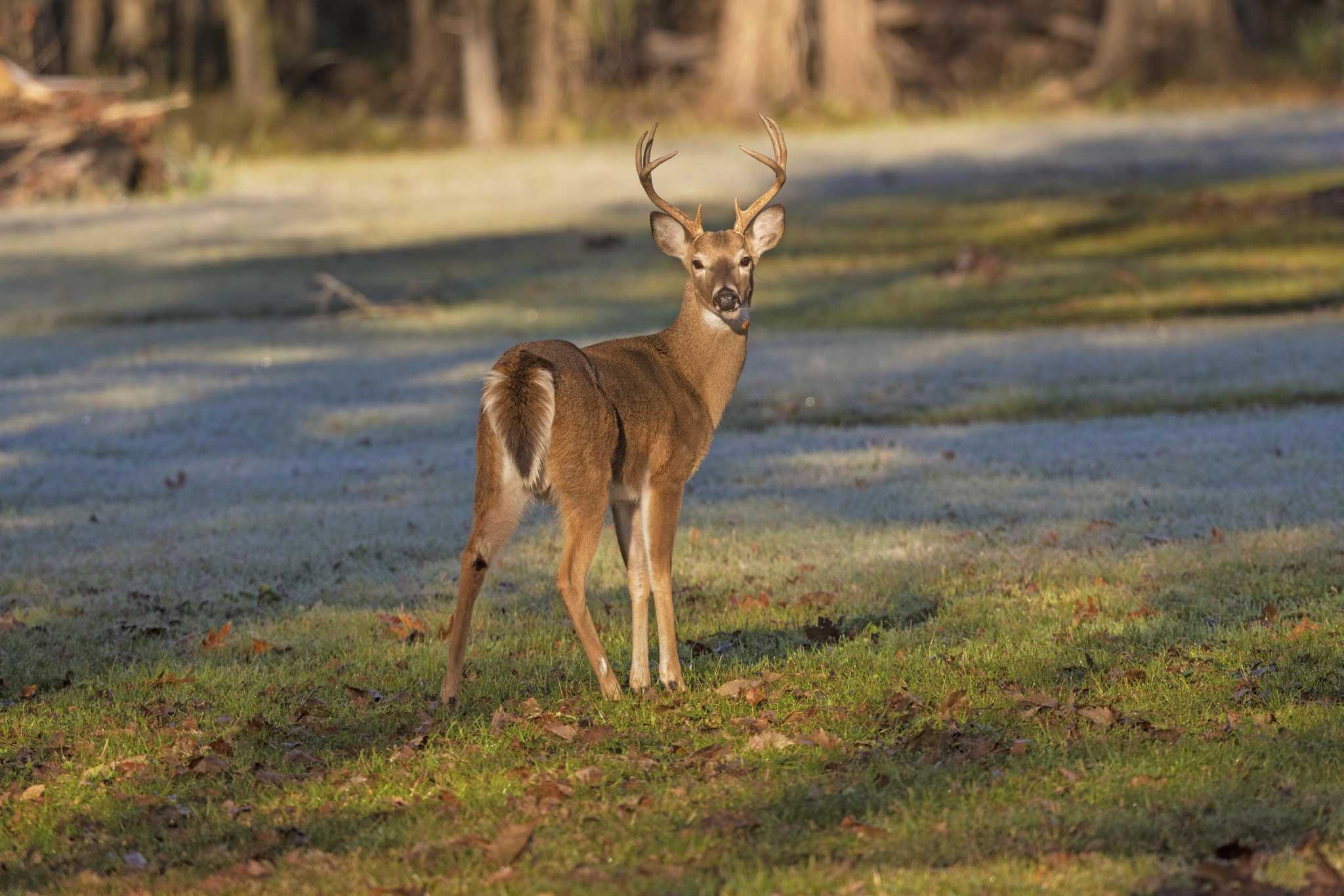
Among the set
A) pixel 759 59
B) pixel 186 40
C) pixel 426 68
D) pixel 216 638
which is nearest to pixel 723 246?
pixel 216 638

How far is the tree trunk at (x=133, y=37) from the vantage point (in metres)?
54.2

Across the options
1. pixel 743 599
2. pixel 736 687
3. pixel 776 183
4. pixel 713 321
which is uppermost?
pixel 776 183

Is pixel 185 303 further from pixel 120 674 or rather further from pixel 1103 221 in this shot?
pixel 120 674

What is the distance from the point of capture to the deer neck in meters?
8.82

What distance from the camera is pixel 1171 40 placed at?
43.8 metres

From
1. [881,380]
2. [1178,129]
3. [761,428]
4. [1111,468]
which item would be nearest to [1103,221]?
[1178,129]

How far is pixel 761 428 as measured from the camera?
17734 mm

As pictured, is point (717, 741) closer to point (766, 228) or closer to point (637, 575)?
point (637, 575)

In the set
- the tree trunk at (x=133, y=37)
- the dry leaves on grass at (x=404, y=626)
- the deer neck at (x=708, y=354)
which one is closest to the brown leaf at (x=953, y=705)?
the deer neck at (x=708, y=354)

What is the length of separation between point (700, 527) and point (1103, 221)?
64.7 feet

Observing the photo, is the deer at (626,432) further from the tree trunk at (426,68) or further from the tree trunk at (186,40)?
the tree trunk at (186,40)

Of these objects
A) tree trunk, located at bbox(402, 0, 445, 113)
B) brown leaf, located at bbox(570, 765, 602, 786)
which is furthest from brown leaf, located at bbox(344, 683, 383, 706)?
tree trunk, located at bbox(402, 0, 445, 113)

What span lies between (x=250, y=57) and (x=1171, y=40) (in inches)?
863

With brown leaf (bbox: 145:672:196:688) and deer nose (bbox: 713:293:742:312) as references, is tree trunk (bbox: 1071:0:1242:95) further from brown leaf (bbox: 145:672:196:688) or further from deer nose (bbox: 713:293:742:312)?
brown leaf (bbox: 145:672:196:688)
